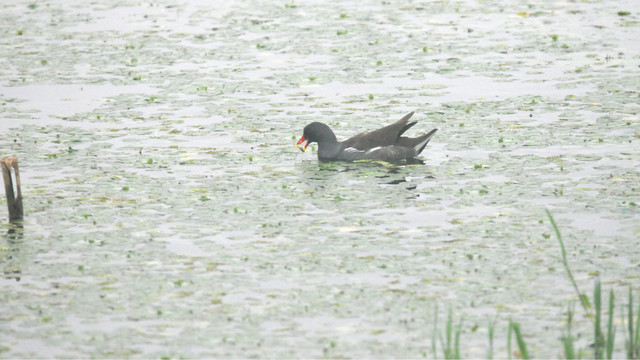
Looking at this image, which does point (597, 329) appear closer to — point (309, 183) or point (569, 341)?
point (569, 341)

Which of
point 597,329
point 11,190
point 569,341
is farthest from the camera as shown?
point 11,190

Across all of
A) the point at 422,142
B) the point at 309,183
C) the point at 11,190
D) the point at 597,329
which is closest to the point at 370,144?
the point at 422,142

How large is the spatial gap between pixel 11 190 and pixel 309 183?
3.10 meters

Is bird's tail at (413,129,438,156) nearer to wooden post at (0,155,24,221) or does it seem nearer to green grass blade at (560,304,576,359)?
wooden post at (0,155,24,221)

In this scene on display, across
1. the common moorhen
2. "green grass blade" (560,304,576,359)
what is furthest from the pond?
the common moorhen

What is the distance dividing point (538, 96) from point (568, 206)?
477cm

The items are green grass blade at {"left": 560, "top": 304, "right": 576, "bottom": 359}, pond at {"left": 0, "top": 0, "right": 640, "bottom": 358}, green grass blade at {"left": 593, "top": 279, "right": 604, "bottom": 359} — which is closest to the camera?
green grass blade at {"left": 560, "top": 304, "right": 576, "bottom": 359}

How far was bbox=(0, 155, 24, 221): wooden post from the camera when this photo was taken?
10.2 metres

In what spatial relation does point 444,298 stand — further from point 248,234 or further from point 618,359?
point 248,234

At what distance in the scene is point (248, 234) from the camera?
10000 mm

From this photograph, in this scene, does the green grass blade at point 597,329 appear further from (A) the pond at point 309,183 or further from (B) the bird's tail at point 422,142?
(B) the bird's tail at point 422,142

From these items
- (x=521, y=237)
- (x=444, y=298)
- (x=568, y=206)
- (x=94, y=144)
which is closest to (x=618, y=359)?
(x=444, y=298)

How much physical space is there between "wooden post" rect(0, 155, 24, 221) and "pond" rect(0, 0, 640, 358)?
18 centimetres

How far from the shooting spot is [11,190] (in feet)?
33.8
